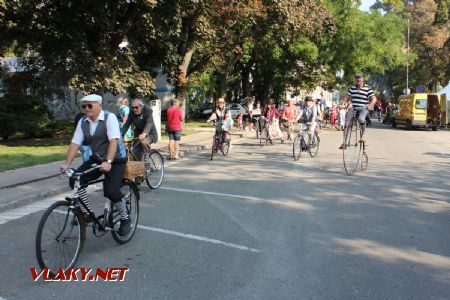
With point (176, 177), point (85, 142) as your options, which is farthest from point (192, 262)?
point (176, 177)

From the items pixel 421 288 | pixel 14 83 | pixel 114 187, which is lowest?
pixel 421 288

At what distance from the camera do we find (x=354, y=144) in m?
11.9

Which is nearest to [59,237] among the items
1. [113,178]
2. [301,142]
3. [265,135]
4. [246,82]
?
[113,178]

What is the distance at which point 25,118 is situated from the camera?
2205cm

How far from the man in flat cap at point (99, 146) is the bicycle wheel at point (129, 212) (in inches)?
9.2

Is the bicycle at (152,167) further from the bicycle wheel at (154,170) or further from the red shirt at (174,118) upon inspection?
the red shirt at (174,118)

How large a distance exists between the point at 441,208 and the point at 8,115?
18.3 m

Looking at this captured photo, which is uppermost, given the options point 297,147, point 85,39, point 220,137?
point 85,39

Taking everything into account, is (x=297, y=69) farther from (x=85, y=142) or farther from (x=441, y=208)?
(x=85, y=142)

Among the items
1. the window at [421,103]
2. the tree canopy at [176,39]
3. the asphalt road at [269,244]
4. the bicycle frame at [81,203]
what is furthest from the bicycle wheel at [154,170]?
the window at [421,103]

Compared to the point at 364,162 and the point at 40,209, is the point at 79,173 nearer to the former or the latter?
the point at 40,209

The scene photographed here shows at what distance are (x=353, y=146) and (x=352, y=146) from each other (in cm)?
6

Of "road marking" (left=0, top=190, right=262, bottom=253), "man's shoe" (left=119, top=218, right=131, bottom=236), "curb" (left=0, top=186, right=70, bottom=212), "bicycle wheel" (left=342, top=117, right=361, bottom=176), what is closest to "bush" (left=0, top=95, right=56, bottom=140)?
"curb" (left=0, top=186, right=70, bottom=212)

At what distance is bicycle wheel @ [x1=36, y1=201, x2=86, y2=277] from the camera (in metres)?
4.94
